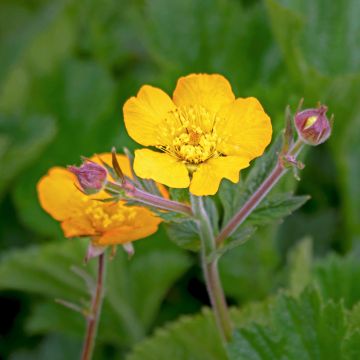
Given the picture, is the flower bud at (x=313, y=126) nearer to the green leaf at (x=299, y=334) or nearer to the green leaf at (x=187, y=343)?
the green leaf at (x=299, y=334)

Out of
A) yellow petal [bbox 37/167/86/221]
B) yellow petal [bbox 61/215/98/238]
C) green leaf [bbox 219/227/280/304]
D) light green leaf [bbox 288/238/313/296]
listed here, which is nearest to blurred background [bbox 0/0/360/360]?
green leaf [bbox 219/227/280/304]

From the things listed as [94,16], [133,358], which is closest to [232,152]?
[133,358]

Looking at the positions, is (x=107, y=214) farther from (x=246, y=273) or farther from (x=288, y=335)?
(x=246, y=273)

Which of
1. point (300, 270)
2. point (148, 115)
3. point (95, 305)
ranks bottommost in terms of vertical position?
point (300, 270)

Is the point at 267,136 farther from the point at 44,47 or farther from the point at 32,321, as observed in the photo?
the point at 44,47

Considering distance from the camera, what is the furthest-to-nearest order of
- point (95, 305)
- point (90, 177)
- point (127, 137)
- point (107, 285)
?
point (127, 137) → point (107, 285) → point (95, 305) → point (90, 177)

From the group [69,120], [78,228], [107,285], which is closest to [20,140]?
[69,120]

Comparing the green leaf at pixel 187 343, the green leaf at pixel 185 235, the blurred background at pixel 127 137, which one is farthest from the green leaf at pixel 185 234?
the blurred background at pixel 127 137
